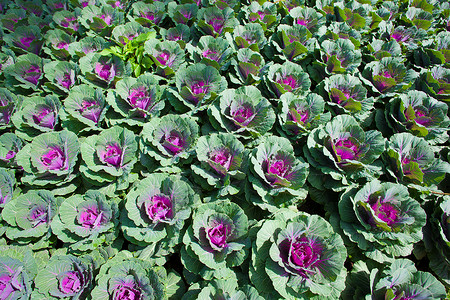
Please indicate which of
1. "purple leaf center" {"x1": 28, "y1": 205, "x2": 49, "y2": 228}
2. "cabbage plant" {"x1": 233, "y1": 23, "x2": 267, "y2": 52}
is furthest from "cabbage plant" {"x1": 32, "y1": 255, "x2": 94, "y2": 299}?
"cabbage plant" {"x1": 233, "y1": 23, "x2": 267, "y2": 52}

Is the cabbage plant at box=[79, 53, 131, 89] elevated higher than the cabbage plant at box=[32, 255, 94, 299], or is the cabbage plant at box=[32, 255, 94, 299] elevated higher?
the cabbage plant at box=[79, 53, 131, 89]

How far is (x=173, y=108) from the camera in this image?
3.63 m

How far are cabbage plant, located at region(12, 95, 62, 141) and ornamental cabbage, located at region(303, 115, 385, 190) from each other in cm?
314

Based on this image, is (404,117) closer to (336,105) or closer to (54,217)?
(336,105)

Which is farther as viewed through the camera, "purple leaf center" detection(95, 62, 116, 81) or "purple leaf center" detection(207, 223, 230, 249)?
"purple leaf center" detection(95, 62, 116, 81)

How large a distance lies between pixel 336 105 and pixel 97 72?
326 cm

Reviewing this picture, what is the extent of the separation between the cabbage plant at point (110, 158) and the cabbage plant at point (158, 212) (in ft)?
1.25

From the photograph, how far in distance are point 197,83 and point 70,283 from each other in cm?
256

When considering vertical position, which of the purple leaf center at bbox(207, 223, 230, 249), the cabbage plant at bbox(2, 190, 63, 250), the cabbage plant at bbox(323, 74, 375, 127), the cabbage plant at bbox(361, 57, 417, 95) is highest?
the cabbage plant at bbox(361, 57, 417, 95)

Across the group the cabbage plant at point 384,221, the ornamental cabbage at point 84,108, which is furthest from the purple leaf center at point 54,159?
the cabbage plant at point 384,221

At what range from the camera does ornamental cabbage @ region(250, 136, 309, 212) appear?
2609 millimetres

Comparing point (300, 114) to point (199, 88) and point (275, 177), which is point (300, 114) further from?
point (199, 88)

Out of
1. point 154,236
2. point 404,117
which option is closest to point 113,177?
point 154,236

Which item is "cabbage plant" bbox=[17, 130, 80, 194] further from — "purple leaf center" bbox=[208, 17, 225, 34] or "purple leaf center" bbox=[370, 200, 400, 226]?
"purple leaf center" bbox=[370, 200, 400, 226]
